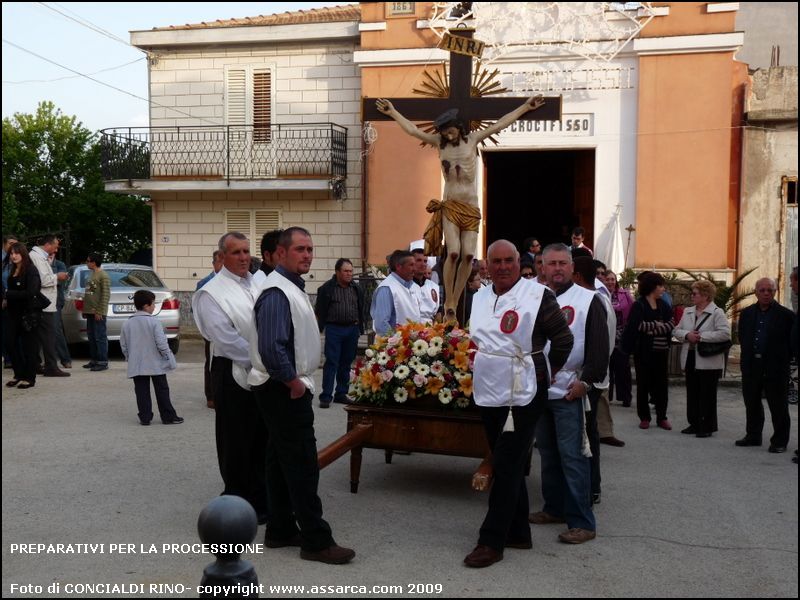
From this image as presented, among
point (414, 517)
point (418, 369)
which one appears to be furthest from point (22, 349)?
point (414, 517)

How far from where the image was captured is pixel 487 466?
6.20m

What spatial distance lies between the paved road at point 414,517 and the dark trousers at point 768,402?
0.93 ft

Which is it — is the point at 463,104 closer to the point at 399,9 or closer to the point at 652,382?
the point at 652,382

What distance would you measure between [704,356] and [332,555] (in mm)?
5591

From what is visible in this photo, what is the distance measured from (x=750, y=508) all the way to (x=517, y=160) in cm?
1854

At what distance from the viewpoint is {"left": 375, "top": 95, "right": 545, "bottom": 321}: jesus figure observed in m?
8.88

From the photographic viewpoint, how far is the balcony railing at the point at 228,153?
20.0 metres

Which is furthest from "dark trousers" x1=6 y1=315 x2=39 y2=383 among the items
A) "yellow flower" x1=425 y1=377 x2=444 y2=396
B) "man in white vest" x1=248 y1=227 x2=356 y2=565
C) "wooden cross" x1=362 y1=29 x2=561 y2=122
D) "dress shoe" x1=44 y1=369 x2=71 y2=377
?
"man in white vest" x1=248 y1=227 x2=356 y2=565

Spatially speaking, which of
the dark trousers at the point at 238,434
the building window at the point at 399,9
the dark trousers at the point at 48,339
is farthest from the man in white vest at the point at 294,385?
the building window at the point at 399,9

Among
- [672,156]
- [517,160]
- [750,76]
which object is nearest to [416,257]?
[672,156]

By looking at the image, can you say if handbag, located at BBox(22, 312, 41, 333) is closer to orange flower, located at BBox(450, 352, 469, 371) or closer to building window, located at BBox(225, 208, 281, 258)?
orange flower, located at BBox(450, 352, 469, 371)

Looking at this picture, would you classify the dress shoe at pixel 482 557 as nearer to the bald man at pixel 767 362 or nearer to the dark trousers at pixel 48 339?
the bald man at pixel 767 362

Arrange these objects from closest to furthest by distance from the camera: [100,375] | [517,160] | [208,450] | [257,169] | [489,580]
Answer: [489,580]
[208,450]
[100,375]
[257,169]
[517,160]

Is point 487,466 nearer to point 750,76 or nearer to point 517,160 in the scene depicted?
point 750,76
